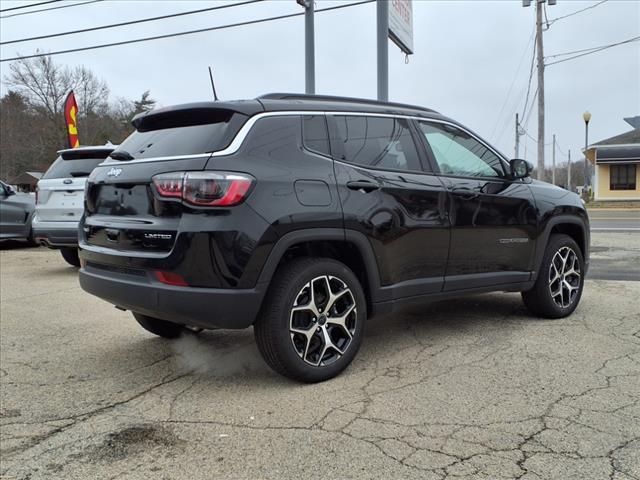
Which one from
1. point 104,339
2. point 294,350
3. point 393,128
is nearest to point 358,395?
point 294,350

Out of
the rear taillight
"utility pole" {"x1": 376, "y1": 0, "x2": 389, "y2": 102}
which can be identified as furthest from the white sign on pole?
the rear taillight

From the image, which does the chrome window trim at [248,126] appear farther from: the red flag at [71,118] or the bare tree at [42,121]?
the bare tree at [42,121]

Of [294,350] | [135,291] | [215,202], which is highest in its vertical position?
[215,202]

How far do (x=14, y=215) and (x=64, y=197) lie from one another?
466cm

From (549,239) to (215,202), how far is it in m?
3.31

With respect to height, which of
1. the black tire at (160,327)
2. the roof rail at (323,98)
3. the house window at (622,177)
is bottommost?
the black tire at (160,327)

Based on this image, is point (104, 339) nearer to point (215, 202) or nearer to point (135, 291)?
point (135, 291)

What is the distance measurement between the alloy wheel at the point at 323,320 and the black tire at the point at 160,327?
58.8 inches

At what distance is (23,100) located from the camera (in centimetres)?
5416

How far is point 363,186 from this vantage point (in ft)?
12.4

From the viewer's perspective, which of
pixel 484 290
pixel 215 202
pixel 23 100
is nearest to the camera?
pixel 215 202

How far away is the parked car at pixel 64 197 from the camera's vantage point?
26.2 ft

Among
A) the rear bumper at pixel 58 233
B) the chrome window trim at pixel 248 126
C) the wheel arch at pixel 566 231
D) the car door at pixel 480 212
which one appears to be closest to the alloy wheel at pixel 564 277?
the wheel arch at pixel 566 231

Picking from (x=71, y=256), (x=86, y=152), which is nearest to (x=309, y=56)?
(x=86, y=152)
